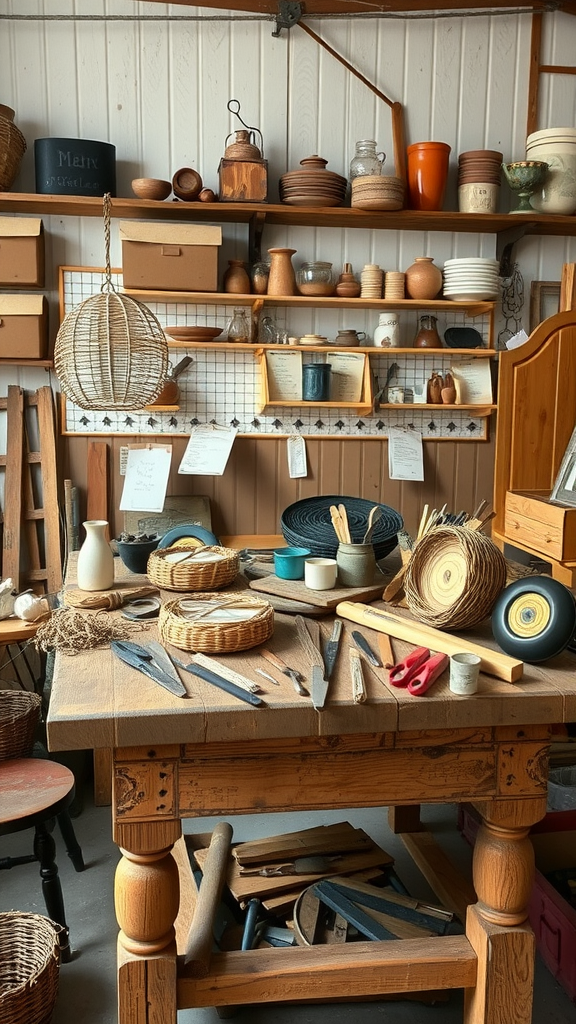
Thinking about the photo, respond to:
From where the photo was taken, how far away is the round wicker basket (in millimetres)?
3309

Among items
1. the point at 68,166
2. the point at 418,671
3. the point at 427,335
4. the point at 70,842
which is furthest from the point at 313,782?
the point at 68,166

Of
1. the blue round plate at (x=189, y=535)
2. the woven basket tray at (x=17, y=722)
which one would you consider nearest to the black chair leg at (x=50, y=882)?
the woven basket tray at (x=17, y=722)

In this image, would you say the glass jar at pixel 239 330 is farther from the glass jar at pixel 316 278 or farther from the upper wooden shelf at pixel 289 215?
the upper wooden shelf at pixel 289 215

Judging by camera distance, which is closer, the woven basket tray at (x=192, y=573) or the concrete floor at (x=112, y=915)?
the concrete floor at (x=112, y=915)

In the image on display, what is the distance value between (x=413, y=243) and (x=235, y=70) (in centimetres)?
110

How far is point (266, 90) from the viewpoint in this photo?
371 cm

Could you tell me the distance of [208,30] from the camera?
3.65 m

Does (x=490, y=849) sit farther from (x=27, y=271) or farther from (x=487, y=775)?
(x=27, y=271)

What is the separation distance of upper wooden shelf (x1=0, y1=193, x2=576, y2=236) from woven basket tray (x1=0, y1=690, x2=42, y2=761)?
78.4 inches

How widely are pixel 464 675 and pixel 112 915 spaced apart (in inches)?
62.2

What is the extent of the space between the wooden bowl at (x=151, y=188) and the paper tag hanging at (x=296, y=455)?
119 cm

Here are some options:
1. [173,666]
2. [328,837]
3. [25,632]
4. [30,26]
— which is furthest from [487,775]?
[30,26]

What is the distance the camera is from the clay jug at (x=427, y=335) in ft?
12.6

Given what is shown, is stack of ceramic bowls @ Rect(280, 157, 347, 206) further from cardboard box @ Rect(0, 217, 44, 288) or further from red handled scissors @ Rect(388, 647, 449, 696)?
red handled scissors @ Rect(388, 647, 449, 696)
